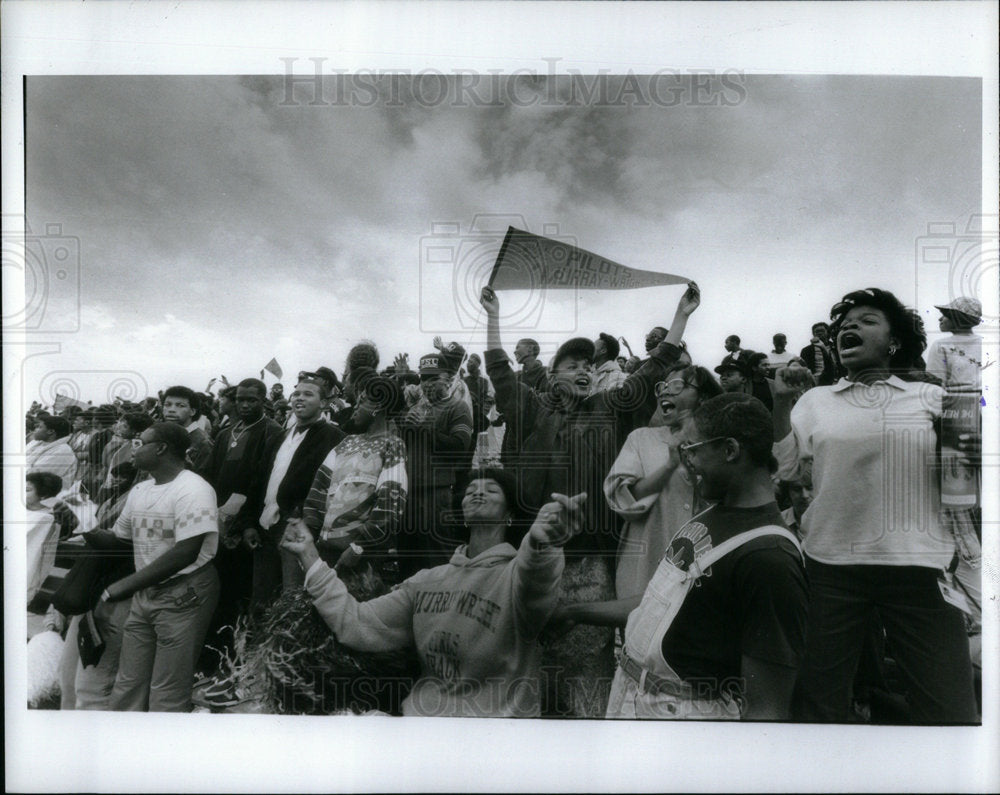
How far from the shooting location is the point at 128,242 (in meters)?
3.11

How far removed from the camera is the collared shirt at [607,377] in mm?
2969

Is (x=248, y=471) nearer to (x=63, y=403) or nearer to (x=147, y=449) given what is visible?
(x=147, y=449)

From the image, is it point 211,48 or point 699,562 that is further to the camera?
point 211,48

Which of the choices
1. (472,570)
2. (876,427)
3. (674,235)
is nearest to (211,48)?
(674,235)

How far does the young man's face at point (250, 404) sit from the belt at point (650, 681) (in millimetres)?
1712

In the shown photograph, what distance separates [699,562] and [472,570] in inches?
33.8

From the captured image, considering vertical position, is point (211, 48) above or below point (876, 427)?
above

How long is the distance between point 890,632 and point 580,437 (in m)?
1.38

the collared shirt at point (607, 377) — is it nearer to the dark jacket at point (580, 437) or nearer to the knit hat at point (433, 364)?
the dark jacket at point (580, 437)

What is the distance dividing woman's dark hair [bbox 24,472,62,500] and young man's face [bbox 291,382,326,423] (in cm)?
102

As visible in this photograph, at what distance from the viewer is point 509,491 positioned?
296 centimetres

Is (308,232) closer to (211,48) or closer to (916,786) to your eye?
(211,48)

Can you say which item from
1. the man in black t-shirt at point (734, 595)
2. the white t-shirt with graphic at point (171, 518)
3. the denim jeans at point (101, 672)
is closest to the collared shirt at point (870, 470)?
the man in black t-shirt at point (734, 595)

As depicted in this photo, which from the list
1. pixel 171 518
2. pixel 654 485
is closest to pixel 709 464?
pixel 654 485
